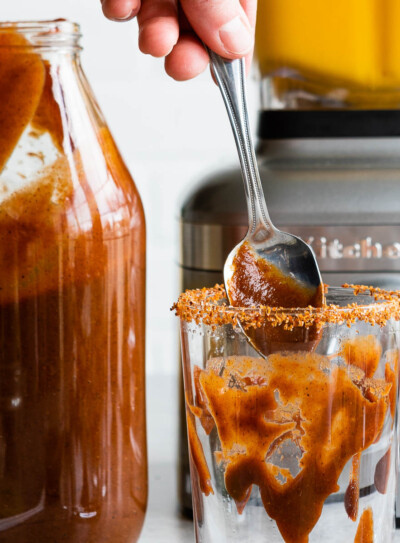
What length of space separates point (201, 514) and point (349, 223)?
195 mm

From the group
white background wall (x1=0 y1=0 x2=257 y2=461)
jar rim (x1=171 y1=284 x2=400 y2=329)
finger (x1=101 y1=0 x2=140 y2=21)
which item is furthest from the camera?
white background wall (x1=0 y1=0 x2=257 y2=461)

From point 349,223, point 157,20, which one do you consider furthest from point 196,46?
point 349,223

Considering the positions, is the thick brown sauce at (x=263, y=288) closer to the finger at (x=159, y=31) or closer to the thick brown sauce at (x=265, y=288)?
the thick brown sauce at (x=265, y=288)

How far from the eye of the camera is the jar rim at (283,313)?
0.31 metres

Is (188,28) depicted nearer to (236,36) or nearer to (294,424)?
(236,36)

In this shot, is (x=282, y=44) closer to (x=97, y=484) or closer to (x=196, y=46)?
(x=196, y=46)

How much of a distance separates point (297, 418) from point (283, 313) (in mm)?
46

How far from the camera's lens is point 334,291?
0.38 m

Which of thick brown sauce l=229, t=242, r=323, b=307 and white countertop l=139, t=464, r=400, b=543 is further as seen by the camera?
white countertop l=139, t=464, r=400, b=543

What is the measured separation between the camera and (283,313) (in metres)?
0.31

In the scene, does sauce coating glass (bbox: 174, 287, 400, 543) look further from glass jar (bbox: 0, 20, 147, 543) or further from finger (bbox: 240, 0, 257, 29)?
finger (bbox: 240, 0, 257, 29)

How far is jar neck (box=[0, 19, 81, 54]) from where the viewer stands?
399 mm

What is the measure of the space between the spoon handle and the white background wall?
536 millimetres

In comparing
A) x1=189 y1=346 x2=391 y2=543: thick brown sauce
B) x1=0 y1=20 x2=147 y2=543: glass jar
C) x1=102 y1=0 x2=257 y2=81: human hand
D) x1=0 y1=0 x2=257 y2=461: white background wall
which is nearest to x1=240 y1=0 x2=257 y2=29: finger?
x1=102 y1=0 x2=257 y2=81: human hand
